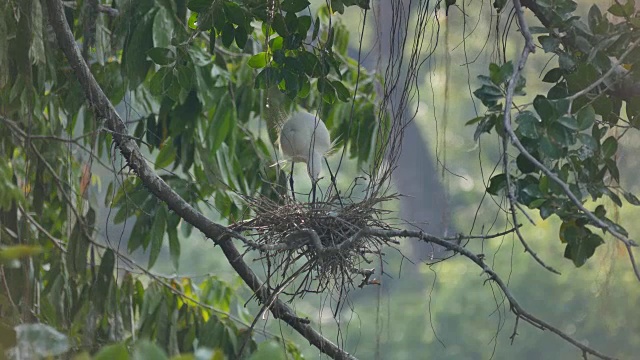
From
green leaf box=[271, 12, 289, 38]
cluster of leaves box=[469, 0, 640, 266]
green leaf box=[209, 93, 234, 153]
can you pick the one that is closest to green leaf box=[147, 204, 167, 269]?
green leaf box=[209, 93, 234, 153]

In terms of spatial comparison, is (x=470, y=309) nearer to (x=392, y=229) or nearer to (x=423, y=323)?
(x=423, y=323)

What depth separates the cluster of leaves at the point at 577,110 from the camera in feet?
4.06

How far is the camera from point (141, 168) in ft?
4.57

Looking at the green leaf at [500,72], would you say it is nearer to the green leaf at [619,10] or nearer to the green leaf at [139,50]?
the green leaf at [619,10]

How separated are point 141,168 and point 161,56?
160 mm

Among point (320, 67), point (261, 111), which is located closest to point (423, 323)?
point (261, 111)

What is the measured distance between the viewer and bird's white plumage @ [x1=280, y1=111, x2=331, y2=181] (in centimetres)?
146

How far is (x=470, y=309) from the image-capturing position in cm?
647

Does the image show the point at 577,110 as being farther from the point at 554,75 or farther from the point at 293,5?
the point at 293,5

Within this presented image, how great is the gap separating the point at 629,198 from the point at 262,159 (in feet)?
2.86

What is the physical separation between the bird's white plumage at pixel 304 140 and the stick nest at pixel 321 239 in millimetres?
143

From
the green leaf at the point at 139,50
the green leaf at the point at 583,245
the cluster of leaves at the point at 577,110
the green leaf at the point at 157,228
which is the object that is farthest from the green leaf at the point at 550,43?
the green leaf at the point at 157,228

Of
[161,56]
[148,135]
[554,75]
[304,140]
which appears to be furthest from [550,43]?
[148,135]

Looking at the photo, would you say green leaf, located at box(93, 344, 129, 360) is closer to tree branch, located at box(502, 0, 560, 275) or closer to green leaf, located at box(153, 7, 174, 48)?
tree branch, located at box(502, 0, 560, 275)
